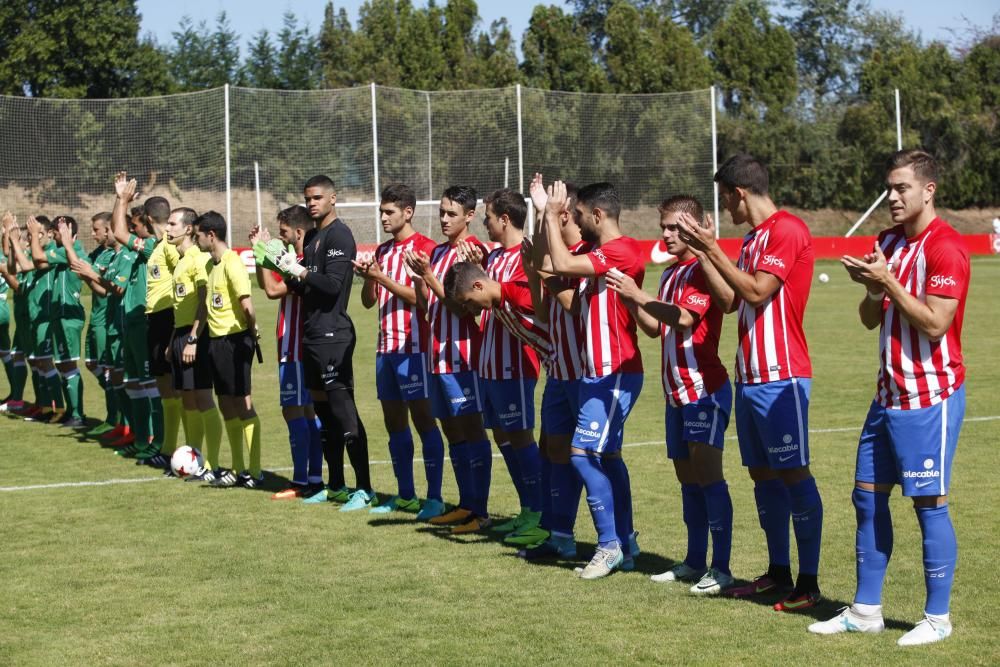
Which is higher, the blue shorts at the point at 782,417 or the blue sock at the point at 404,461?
the blue shorts at the point at 782,417

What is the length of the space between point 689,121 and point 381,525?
31.1 metres

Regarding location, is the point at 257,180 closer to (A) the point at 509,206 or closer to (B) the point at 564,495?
(A) the point at 509,206

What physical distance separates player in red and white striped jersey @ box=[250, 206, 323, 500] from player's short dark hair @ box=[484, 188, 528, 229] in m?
2.05

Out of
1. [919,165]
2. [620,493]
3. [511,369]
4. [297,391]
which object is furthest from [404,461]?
[919,165]

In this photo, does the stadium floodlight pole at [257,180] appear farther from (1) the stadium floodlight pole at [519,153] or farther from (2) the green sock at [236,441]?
(2) the green sock at [236,441]

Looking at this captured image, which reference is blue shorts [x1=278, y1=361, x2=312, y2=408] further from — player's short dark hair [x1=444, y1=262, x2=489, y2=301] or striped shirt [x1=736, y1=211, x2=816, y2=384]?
striped shirt [x1=736, y1=211, x2=816, y2=384]

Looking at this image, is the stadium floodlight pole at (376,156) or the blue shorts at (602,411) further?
the stadium floodlight pole at (376,156)

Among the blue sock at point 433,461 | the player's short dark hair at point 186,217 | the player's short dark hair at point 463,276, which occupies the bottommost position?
the blue sock at point 433,461

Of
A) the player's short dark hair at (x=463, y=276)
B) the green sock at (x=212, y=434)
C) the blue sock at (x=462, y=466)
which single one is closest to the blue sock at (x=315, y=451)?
the green sock at (x=212, y=434)

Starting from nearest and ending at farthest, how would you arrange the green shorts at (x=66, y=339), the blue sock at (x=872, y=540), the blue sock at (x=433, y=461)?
the blue sock at (x=872, y=540) → the blue sock at (x=433, y=461) → the green shorts at (x=66, y=339)

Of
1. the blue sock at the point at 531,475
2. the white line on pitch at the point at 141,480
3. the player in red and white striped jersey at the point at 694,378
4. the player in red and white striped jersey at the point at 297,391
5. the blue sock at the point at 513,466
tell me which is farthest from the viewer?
the white line on pitch at the point at 141,480

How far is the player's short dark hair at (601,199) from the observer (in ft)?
23.0

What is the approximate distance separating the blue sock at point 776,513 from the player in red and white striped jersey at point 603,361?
910 millimetres

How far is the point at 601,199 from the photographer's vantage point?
7.01 meters
